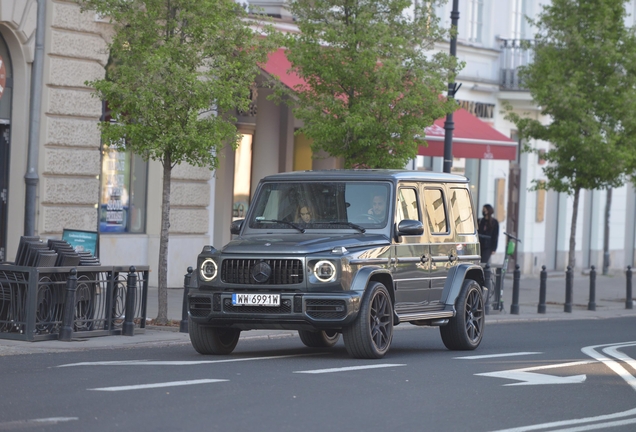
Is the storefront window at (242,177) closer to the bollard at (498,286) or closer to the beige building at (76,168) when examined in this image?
the beige building at (76,168)

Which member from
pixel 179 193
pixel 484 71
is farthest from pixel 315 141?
pixel 484 71

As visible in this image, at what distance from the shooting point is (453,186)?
48.6 ft

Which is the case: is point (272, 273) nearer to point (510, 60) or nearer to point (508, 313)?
point (508, 313)

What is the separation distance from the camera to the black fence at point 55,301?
45.0 feet

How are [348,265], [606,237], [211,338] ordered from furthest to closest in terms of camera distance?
[606,237], [211,338], [348,265]

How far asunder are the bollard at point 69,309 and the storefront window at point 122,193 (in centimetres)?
796

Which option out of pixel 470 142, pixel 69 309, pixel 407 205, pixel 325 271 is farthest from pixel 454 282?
pixel 470 142

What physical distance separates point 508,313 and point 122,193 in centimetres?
696

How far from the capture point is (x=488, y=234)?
2630 centimetres

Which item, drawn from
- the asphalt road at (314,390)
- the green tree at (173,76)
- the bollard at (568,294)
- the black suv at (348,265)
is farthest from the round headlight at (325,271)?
the bollard at (568,294)

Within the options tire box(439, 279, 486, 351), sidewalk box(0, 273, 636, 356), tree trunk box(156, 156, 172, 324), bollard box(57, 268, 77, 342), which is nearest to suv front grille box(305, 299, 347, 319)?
tire box(439, 279, 486, 351)

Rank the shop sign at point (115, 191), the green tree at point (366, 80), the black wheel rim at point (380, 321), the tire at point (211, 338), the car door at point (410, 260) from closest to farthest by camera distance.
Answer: the black wheel rim at point (380, 321)
the tire at point (211, 338)
the car door at point (410, 260)
the green tree at point (366, 80)
the shop sign at point (115, 191)

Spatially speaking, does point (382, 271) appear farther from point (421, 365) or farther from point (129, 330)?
point (129, 330)

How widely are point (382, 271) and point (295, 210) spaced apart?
1.29 meters
